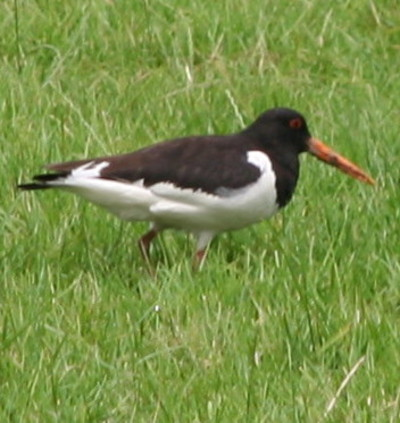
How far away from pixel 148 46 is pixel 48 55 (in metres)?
0.56

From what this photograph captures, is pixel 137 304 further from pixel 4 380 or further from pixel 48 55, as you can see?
pixel 48 55

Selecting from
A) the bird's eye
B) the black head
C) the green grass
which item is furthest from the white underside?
the bird's eye

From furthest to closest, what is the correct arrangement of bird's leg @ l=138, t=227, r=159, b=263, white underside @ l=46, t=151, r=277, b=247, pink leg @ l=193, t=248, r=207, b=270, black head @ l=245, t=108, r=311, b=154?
black head @ l=245, t=108, r=311, b=154 → bird's leg @ l=138, t=227, r=159, b=263 → white underside @ l=46, t=151, r=277, b=247 → pink leg @ l=193, t=248, r=207, b=270

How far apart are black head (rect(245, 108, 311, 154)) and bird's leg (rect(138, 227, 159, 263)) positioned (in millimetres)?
684

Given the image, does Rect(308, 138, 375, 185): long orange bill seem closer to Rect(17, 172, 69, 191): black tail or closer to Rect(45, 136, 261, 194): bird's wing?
Rect(45, 136, 261, 194): bird's wing

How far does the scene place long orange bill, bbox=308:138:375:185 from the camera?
827 centimetres

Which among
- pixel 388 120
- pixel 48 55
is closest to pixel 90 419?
pixel 388 120

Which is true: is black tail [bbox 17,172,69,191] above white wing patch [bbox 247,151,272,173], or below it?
above

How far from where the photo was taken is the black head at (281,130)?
823 cm

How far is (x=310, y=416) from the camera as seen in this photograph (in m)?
6.05

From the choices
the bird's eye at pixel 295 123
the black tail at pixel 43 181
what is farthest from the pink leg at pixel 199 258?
the bird's eye at pixel 295 123

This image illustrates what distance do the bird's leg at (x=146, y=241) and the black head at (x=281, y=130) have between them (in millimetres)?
684

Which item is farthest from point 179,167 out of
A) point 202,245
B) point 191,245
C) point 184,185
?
point 191,245

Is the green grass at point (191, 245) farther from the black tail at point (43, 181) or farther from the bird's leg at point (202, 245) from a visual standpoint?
the black tail at point (43, 181)
